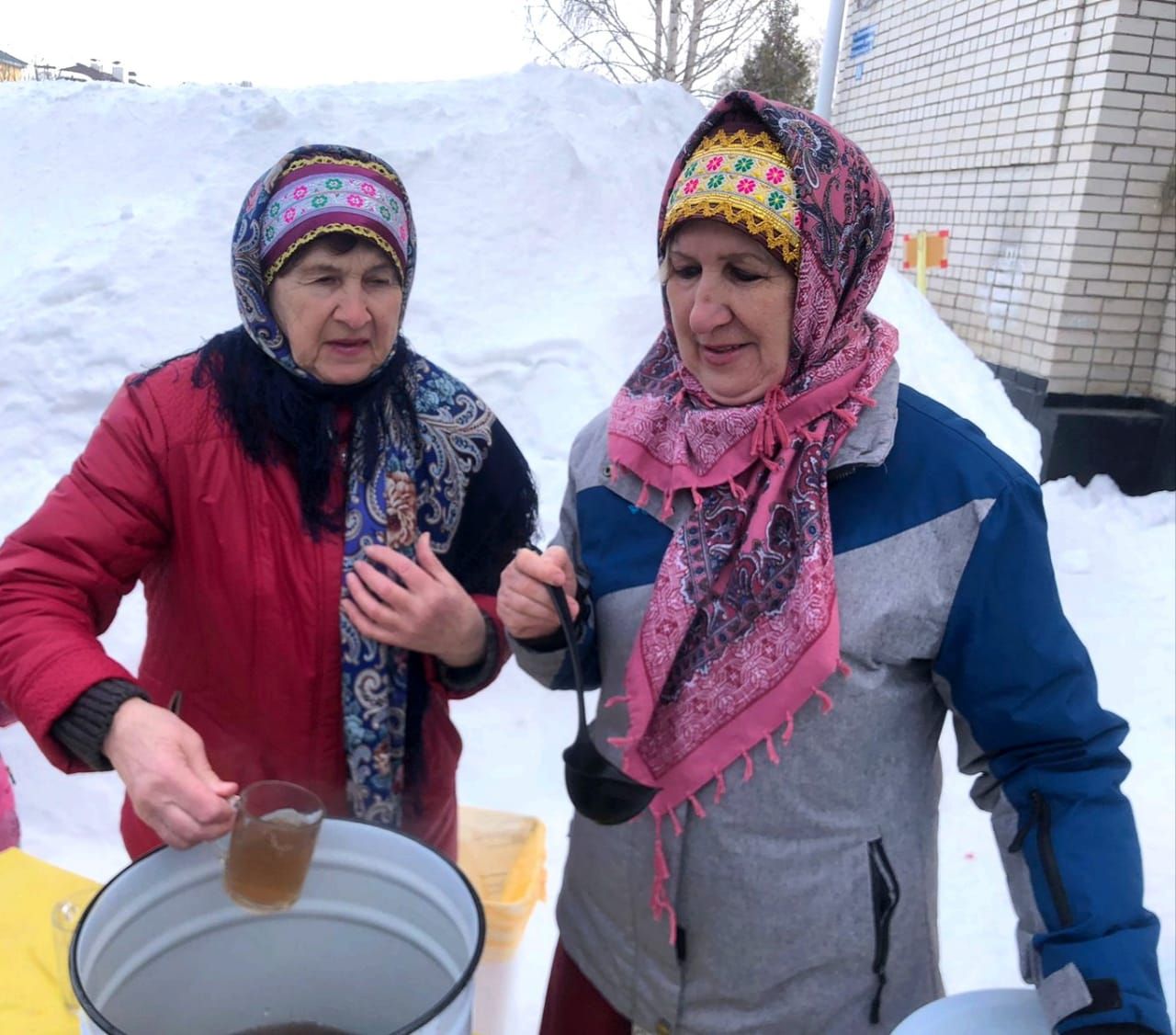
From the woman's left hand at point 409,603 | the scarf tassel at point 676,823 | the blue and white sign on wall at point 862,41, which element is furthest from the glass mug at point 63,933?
the blue and white sign on wall at point 862,41

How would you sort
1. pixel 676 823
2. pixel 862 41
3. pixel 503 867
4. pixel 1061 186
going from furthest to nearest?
pixel 862 41
pixel 1061 186
pixel 503 867
pixel 676 823

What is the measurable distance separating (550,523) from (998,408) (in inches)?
140

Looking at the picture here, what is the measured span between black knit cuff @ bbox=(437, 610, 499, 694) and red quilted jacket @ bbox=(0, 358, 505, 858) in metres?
0.05

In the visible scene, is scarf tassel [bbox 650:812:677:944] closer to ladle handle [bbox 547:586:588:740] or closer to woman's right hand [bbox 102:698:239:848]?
ladle handle [bbox 547:586:588:740]

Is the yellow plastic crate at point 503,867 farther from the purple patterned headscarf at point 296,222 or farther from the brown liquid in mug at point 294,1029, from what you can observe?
the purple patterned headscarf at point 296,222

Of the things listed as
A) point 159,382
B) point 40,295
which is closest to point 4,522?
point 40,295

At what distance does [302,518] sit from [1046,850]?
119cm

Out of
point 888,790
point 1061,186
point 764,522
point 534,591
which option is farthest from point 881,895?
point 1061,186

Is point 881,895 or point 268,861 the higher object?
point 268,861

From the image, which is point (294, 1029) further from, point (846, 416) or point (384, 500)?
point (846, 416)

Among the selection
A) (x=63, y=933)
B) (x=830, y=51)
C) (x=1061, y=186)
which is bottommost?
(x=63, y=933)

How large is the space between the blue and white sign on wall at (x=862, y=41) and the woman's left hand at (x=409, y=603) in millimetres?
9619

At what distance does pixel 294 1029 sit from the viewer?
125 cm

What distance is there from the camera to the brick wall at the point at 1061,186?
615 cm
